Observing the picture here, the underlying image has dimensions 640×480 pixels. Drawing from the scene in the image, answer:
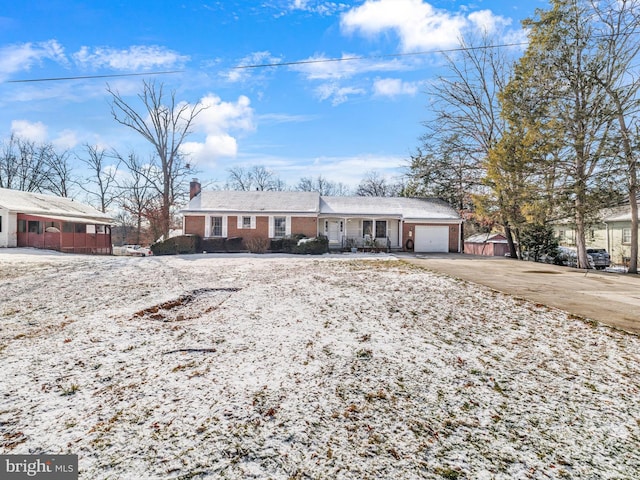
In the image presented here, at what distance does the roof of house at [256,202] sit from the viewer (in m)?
22.0

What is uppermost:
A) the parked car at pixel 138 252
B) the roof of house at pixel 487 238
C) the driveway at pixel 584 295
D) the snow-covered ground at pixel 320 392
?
the roof of house at pixel 487 238

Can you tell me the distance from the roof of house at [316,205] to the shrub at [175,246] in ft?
8.20

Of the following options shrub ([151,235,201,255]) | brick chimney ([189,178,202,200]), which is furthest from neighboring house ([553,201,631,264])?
brick chimney ([189,178,202,200])

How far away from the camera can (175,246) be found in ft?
63.2

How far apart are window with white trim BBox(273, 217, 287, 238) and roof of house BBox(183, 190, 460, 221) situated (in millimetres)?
607

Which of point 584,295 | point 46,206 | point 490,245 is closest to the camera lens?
point 584,295

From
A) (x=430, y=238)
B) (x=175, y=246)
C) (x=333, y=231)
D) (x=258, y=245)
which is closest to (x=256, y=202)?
(x=258, y=245)

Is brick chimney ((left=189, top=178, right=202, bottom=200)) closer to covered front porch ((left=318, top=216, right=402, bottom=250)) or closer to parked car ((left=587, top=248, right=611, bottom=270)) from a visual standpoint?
covered front porch ((left=318, top=216, right=402, bottom=250))

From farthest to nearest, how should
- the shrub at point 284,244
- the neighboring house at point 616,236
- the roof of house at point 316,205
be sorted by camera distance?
the roof of house at point 316,205
the neighboring house at point 616,236
the shrub at point 284,244

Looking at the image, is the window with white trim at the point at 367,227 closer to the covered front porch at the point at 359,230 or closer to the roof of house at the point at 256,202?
the covered front porch at the point at 359,230

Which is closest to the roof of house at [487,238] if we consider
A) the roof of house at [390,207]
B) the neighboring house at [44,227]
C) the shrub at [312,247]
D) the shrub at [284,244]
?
the roof of house at [390,207]

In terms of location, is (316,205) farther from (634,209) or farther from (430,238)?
(634,209)

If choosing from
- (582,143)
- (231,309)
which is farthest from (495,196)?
(231,309)

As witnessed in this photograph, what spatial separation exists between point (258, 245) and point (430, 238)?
1185cm
